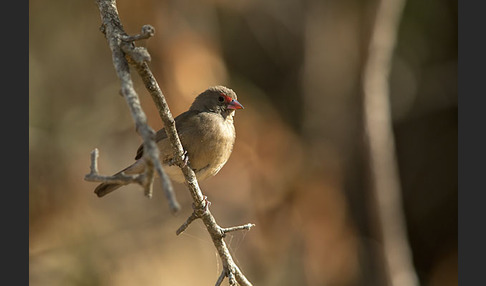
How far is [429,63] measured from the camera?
841 cm

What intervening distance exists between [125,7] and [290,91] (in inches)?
107

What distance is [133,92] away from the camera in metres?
2.34

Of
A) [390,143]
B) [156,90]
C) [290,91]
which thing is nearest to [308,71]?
[290,91]

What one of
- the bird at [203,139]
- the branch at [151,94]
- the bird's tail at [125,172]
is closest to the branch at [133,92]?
the branch at [151,94]

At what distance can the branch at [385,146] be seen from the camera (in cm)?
771

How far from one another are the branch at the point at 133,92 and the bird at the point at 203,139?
1.61m

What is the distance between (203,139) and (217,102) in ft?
1.93

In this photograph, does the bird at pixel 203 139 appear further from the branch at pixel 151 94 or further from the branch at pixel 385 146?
the branch at pixel 385 146

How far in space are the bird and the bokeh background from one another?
1756 mm

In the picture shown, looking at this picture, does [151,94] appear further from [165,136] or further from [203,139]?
[165,136]

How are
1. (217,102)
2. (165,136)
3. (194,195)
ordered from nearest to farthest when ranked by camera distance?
1. (194,195)
2. (165,136)
3. (217,102)

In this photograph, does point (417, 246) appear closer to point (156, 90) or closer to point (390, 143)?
point (390, 143)

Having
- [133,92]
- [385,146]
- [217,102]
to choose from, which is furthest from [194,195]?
[385,146]

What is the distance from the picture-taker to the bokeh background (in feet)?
22.9
